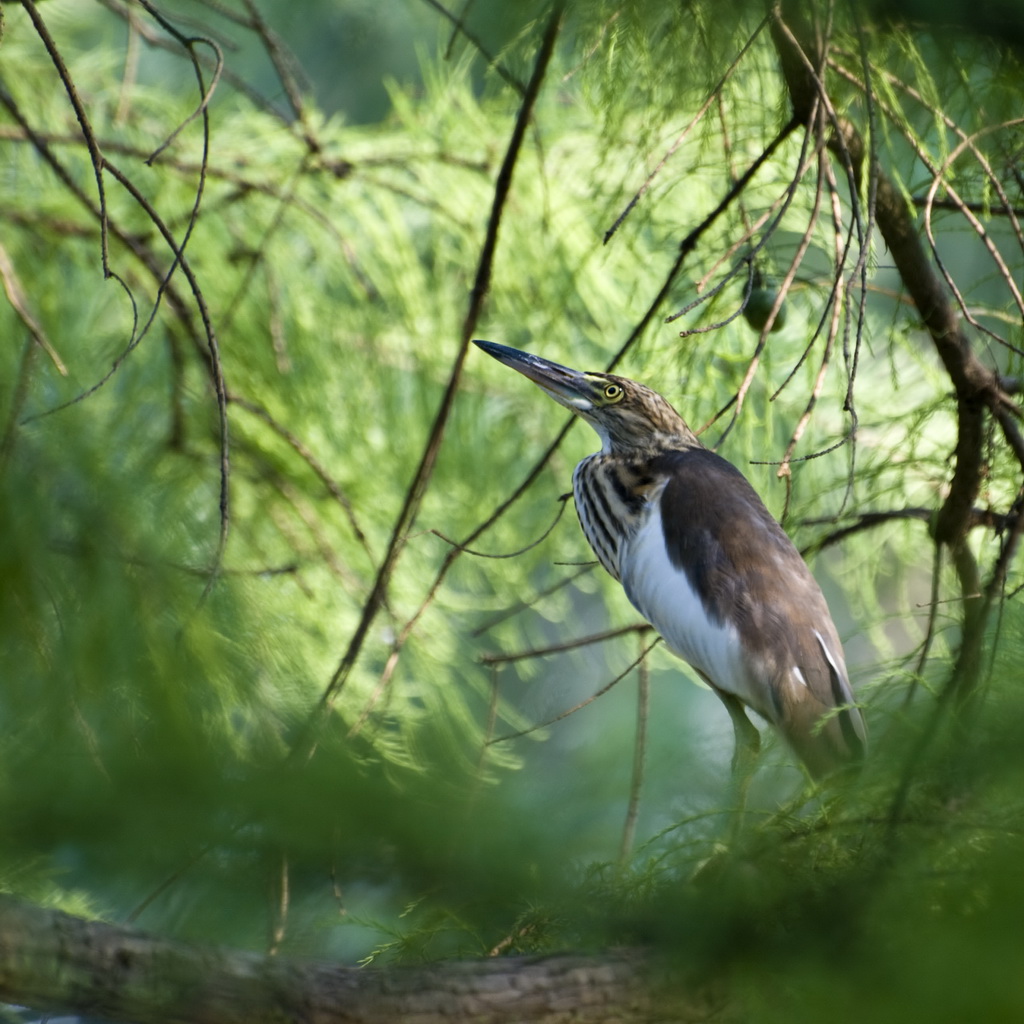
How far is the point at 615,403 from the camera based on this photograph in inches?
64.5

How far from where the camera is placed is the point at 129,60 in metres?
1.76

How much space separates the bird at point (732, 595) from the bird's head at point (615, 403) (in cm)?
3

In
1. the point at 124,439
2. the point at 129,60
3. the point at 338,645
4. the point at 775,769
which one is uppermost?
the point at 129,60

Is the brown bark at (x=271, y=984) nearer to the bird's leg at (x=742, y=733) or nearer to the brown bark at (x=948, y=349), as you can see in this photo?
the bird's leg at (x=742, y=733)

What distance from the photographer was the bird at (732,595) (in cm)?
134

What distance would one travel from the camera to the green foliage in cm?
52

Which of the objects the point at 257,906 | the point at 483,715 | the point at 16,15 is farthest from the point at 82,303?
the point at 257,906

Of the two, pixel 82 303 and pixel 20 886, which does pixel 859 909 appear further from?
pixel 82 303

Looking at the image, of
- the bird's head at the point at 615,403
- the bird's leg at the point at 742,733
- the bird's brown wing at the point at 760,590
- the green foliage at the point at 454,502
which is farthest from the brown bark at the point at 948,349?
the bird's head at the point at 615,403

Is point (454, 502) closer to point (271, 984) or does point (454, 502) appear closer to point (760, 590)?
point (760, 590)

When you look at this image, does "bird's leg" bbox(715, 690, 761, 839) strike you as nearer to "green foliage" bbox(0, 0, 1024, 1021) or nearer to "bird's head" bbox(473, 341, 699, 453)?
"green foliage" bbox(0, 0, 1024, 1021)

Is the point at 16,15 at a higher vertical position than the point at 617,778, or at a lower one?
higher

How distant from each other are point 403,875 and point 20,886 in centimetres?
22

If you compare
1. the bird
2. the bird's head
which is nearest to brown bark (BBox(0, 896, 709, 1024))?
the bird
